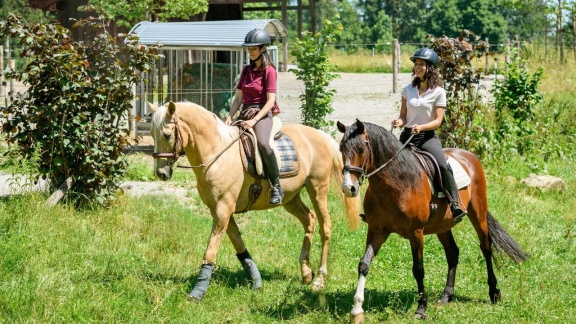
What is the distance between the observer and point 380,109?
23.0m

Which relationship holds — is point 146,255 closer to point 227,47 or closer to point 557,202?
point 557,202

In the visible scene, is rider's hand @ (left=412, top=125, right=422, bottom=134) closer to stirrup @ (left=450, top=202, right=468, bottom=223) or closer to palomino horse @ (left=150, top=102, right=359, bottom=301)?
stirrup @ (left=450, top=202, right=468, bottom=223)

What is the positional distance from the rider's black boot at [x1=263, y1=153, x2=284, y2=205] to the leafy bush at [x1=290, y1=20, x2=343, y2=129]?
838 centimetres

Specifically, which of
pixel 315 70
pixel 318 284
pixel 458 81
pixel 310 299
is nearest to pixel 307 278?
pixel 318 284

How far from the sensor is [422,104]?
277 inches

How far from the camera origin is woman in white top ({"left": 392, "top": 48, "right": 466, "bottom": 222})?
23.0 feet

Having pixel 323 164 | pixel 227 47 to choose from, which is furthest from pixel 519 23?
pixel 323 164

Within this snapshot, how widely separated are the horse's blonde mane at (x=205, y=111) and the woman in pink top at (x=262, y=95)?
16 centimetres

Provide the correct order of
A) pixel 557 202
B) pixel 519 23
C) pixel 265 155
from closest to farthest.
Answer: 1. pixel 265 155
2. pixel 557 202
3. pixel 519 23

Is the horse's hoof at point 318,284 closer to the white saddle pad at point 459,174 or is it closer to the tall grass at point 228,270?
Result: the tall grass at point 228,270

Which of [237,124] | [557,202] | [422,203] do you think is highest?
[237,124]

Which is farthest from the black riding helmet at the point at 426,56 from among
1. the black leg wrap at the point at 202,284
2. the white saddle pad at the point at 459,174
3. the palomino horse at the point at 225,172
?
the black leg wrap at the point at 202,284

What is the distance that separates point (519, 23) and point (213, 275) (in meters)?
93.9

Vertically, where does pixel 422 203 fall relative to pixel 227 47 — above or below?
below
